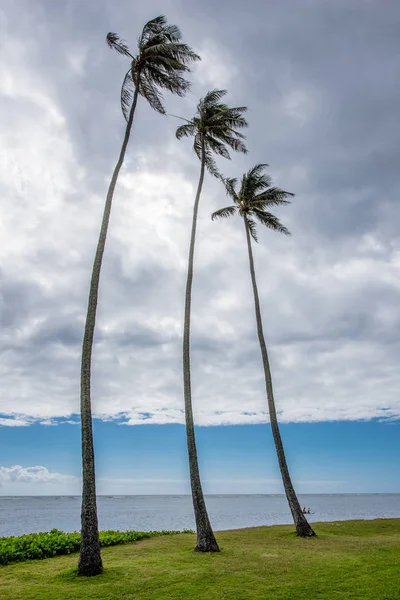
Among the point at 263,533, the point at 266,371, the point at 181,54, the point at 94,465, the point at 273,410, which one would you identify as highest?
the point at 181,54

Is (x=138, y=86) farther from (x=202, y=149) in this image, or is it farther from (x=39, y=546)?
(x=39, y=546)

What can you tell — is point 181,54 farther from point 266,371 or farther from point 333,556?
point 333,556

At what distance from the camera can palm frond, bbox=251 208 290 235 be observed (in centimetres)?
2519

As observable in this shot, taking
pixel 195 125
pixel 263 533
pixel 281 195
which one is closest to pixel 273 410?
pixel 263 533

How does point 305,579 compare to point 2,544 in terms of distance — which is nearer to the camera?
point 305,579

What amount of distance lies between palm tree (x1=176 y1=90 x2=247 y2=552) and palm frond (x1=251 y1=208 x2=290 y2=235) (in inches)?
129

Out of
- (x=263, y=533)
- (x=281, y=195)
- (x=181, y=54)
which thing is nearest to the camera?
(x=181, y=54)

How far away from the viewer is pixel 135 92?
18062mm

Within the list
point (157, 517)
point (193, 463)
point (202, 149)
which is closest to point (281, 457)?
point (193, 463)

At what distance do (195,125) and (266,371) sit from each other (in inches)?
500

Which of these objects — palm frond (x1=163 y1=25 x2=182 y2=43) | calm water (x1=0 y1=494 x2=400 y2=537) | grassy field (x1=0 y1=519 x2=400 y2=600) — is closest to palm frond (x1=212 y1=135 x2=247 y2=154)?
palm frond (x1=163 y1=25 x2=182 y2=43)

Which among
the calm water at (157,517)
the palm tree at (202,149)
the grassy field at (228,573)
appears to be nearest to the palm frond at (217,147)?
the palm tree at (202,149)

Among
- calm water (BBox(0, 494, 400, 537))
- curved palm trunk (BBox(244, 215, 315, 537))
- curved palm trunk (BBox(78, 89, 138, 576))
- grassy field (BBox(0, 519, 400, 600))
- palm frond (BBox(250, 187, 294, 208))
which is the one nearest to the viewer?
grassy field (BBox(0, 519, 400, 600))

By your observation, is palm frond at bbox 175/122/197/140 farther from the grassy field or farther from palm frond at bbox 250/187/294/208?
the grassy field
